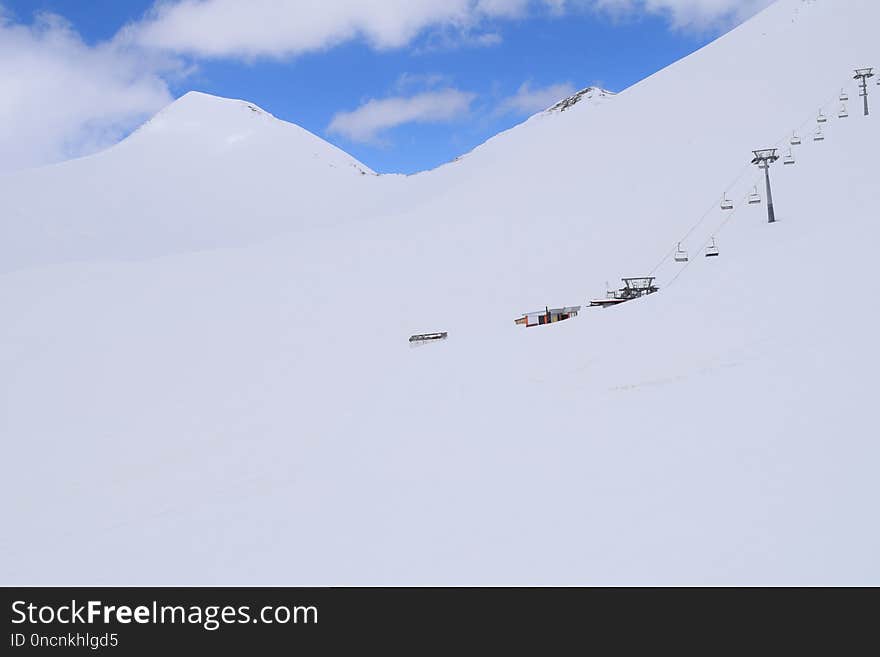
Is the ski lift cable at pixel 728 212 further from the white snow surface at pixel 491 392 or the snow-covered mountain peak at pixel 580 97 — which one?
the snow-covered mountain peak at pixel 580 97

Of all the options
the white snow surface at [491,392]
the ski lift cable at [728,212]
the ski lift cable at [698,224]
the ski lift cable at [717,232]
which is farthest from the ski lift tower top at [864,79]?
the ski lift cable at [717,232]

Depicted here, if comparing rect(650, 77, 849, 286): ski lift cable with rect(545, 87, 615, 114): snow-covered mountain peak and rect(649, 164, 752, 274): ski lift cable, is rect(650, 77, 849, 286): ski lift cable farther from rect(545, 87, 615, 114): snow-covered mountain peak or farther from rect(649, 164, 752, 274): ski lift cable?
rect(545, 87, 615, 114): snow-covered mountain peak

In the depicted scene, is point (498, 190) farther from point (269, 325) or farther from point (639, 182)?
point (269, 325)

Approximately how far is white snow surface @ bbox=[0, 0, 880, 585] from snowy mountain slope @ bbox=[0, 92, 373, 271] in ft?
29.8

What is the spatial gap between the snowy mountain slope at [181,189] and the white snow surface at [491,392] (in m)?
9.07

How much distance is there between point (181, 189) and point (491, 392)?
60.7 metres

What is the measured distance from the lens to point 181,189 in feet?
214

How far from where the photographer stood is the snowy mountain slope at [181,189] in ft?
156

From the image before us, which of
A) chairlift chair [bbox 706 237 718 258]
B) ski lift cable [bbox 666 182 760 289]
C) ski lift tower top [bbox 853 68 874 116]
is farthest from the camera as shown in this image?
ski lift tower top [bbox 853 68 874 116]

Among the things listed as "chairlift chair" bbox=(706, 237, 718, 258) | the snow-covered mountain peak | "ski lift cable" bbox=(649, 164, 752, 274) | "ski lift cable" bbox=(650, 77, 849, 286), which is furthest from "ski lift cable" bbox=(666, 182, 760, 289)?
the snow-covered mountain peak

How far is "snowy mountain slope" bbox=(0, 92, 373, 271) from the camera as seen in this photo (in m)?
47.6

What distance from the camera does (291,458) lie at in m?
11.0

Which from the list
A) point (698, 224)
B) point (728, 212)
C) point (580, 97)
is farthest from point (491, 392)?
point (580, 97)

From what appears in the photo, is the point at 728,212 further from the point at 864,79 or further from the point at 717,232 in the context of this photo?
the point at 864,79
